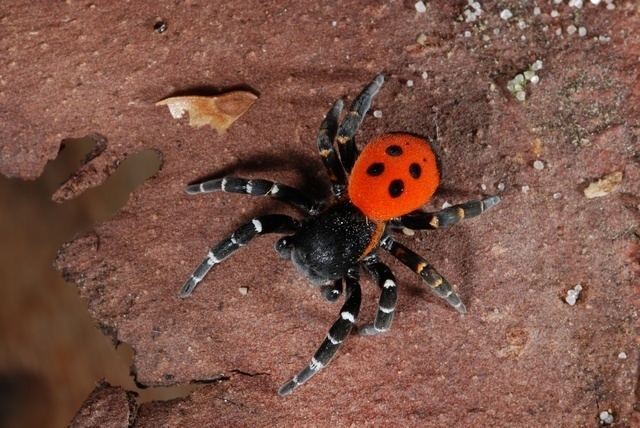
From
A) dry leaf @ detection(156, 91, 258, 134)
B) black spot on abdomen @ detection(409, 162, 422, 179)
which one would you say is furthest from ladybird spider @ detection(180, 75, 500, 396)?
dry leaf @ detection(156, 91, 258, 134)

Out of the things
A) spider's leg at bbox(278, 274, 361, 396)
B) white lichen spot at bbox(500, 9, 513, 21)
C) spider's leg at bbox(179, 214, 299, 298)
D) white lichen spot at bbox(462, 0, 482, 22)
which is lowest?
spider's leg at bbox(278, 274, 361, 396)

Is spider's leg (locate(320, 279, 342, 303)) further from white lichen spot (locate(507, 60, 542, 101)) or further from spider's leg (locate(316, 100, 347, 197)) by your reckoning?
white lichen spot (locate(507, 60, 542, 101))

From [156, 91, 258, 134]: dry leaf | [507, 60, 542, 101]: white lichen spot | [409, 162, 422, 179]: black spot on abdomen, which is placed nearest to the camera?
[409, 162, 422, 179]: black spot on abdomen

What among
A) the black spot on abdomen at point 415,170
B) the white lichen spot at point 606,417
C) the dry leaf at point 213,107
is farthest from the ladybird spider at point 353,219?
the white lichen spot at point 606,417

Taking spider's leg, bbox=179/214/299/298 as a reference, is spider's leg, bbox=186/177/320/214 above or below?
above

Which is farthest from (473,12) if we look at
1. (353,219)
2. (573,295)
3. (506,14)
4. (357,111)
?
(573,295)

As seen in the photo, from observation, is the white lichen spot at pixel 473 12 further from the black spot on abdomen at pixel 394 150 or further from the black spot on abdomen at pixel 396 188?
the black spot on abdomen at pixel 396 188

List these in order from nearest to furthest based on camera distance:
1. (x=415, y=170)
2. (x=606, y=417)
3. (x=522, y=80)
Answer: (x=415, y=170) → (x=606, y=417) → (x=522, y=80)

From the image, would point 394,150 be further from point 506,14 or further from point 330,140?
point 506,14

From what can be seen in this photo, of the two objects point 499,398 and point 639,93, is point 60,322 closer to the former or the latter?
point 499,398
